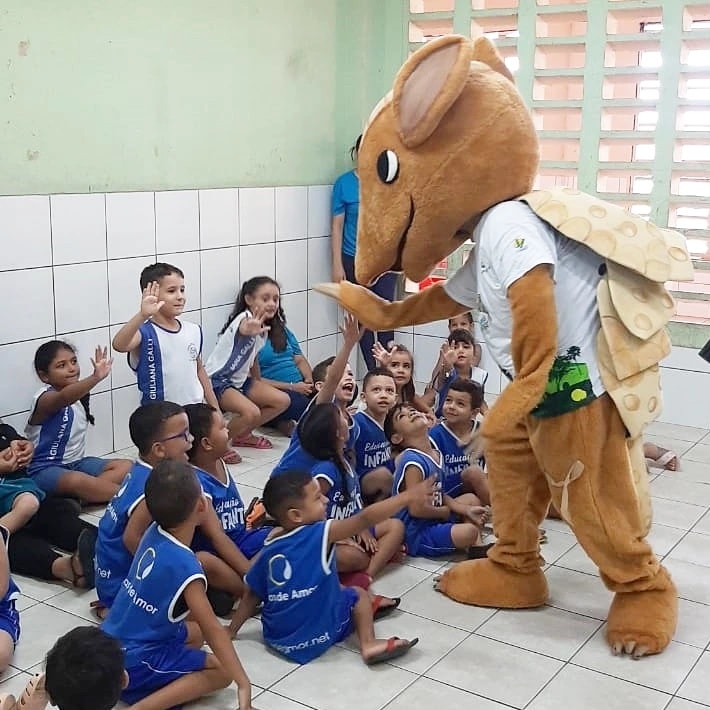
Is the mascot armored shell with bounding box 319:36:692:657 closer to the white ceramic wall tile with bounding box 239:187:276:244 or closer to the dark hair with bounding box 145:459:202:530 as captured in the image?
the dark hair with bounding box 145:459:202:530

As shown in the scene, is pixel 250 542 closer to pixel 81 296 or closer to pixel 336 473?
pixel 336 473

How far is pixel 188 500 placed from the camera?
202 centimetres

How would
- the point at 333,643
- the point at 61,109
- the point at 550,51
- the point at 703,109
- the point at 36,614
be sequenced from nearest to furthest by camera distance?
1. the point at 333,643
2. the point at 36,614
3. the point at 61,109
4. the point at 703,109
5. the point at 550,51

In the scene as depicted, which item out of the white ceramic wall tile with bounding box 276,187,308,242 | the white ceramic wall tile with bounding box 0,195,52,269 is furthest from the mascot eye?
the white ceramic wall tile with bounding box 276,187,308,242

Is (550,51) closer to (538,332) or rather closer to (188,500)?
(538,332)

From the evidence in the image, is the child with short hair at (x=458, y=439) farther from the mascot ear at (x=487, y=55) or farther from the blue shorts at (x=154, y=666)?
the blue shorts at (x=154, y=666)

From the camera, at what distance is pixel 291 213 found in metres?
4.54

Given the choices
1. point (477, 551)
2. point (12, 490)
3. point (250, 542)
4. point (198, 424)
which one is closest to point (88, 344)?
point (12, 490)

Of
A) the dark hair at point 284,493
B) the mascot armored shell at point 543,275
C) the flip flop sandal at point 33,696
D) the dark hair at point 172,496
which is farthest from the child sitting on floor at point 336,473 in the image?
the flip flop sandal at point 33,696

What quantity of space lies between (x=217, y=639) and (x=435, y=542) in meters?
1.02

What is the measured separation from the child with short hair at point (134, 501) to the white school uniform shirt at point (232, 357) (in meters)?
1.46

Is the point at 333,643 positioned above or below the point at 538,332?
below

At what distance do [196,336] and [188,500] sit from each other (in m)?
1.65

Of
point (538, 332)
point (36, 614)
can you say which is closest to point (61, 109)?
point (36, 614)
